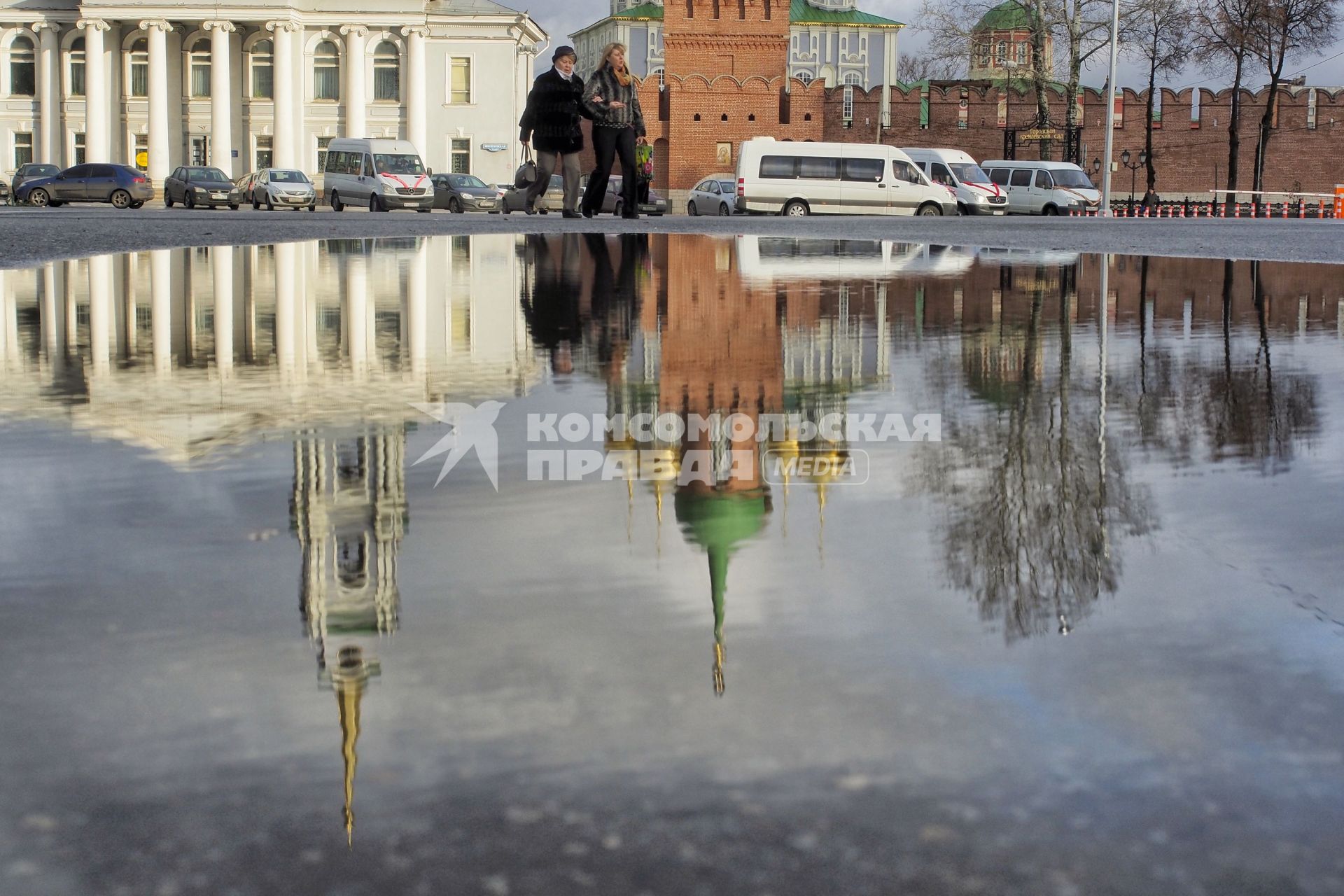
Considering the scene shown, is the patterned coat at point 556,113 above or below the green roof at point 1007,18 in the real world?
below

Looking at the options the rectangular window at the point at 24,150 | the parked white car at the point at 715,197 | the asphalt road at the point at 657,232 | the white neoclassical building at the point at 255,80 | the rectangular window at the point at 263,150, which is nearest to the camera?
the asphalt road at the point at 657,232

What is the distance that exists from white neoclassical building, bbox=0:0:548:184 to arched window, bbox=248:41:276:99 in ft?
0.20

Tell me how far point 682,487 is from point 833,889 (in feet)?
5.88

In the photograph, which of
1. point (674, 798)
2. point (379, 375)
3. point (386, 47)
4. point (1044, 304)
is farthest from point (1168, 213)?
point (674, 798)

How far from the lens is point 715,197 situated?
44750 millimetres

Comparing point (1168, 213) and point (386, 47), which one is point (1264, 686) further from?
point (386, 47)

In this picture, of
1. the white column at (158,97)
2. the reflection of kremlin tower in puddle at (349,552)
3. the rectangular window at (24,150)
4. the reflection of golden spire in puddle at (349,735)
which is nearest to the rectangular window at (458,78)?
the white column at (158,97)

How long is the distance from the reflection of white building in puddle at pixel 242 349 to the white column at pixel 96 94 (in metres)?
64.5

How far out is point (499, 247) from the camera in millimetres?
13977

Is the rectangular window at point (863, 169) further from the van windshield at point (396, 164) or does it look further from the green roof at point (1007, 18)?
the green roof at point (1007, 18)

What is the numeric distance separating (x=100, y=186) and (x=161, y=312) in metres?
43.9

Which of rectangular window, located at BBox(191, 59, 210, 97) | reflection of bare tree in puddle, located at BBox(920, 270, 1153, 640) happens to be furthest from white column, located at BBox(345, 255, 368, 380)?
rectangular window, located at BBox(191, 59, 210, 97)

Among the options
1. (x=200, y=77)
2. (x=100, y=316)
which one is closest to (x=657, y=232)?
(x=100, y=316)

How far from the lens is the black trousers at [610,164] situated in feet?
61.4
